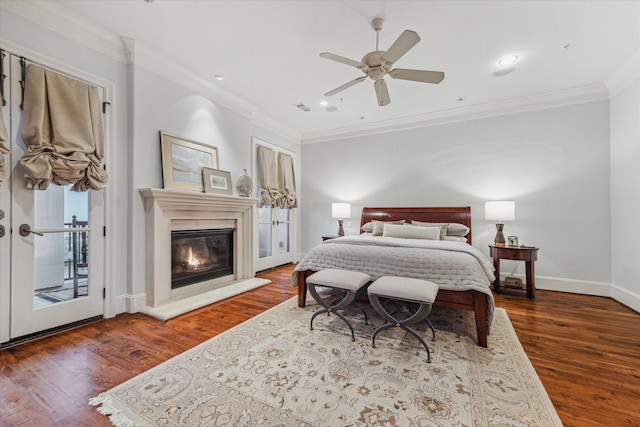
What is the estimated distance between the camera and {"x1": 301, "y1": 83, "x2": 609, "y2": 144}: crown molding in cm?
386

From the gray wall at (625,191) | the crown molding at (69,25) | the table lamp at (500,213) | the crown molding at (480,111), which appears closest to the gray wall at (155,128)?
the crown molding at (69,25)

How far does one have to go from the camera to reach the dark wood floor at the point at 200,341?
1.56 metres

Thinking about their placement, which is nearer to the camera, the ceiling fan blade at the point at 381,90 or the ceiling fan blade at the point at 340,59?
the ceiling fan blade at the point at 340,59

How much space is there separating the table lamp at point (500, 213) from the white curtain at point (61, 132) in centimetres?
501

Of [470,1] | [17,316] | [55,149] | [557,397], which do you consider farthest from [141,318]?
[470,1]

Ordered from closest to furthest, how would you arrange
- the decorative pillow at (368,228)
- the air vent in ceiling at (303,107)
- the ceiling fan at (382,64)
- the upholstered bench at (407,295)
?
the upholstered bench at (407,295) → the ceiling fan at (382,64) → the air vent in ceiling at (303,107) → the decorative pillow at (368,228)

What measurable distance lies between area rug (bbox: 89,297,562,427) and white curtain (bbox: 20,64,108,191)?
6.37 feet

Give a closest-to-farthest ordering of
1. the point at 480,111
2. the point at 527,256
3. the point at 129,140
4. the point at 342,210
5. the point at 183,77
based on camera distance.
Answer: the point at 129,140 → the point at 183,77 → the point at 527,256 → the point at 480,111 → the point at 342,210

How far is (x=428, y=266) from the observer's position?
2670 mm

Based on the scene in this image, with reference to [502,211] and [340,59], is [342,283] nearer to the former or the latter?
[340,59]

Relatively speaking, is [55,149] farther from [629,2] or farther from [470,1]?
[629,2]

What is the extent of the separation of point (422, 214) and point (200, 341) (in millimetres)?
4072

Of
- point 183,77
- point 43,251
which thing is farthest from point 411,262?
point 183,77

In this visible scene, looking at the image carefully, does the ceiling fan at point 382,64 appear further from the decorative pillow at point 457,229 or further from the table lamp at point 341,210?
the table lamp at point 341,210
